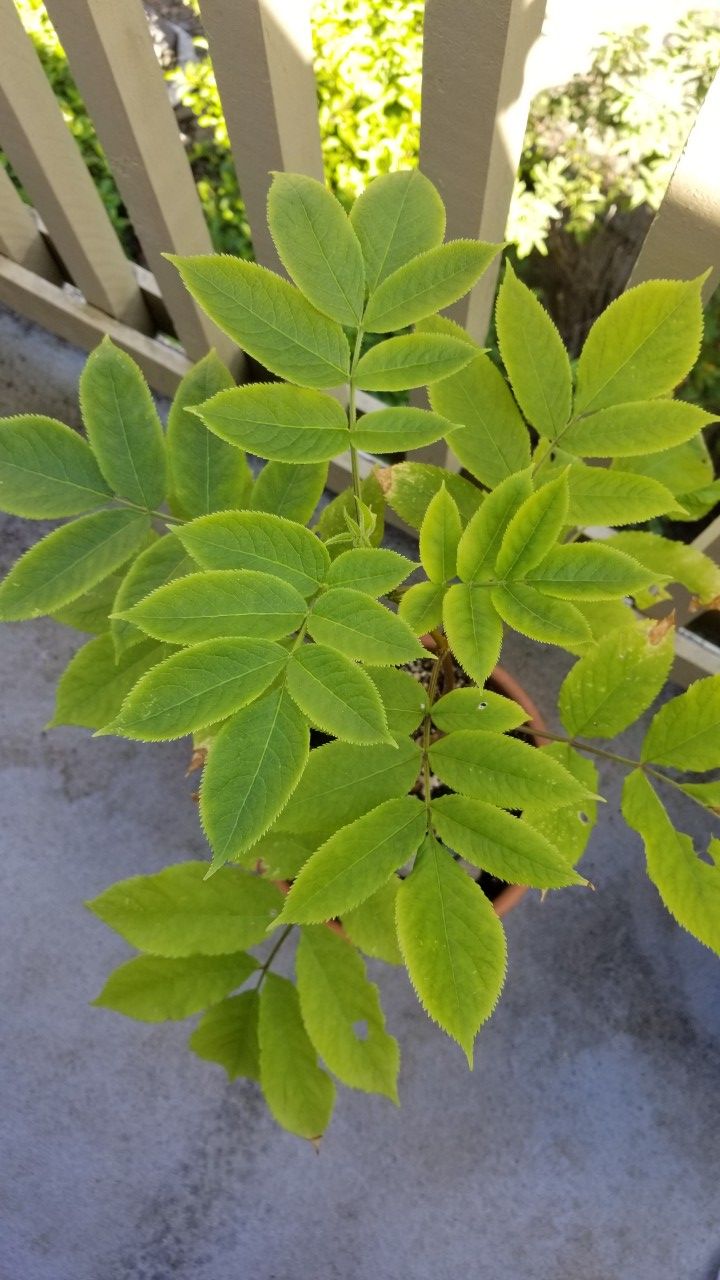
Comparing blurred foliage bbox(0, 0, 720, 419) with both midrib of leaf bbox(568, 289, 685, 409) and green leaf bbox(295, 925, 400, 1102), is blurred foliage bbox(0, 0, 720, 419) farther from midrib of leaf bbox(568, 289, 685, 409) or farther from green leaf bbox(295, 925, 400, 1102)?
green leaf bbox(295, 925, 400, 1102)

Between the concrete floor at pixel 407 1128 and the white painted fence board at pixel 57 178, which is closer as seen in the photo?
the white painted fence board at pixel 57 178

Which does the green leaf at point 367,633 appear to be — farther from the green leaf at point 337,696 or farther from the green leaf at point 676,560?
the green leaf at point 676,560

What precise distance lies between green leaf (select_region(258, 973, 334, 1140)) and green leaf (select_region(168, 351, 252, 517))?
0.43 m

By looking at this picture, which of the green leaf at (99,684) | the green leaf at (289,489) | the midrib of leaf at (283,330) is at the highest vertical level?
the midrib of leaf at (283,330)

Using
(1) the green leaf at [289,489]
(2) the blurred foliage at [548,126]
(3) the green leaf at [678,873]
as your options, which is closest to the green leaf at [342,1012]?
(3) the green leaf at [678,873]

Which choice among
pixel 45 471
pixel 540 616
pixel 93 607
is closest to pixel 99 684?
pixel 93 607

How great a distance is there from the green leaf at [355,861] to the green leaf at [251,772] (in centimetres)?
8

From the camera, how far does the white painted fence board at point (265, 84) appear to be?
861mm

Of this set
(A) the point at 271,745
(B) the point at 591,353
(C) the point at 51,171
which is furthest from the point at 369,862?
(C) the point at 51,171

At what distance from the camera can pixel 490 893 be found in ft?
3.67

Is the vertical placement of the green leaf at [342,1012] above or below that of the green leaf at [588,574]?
below

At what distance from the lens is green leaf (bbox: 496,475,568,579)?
2.10 feet

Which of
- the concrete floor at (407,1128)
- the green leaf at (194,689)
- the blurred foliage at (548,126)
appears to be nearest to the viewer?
the green leaf at (194,689)

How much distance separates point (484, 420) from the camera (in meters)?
0.78
